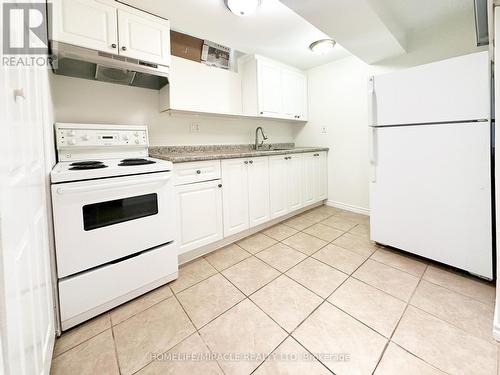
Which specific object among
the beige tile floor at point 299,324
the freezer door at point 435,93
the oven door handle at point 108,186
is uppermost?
the freezer door at point 435,93

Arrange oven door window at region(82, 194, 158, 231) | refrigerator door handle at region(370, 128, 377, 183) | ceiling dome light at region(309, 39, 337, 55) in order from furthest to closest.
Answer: ceiling dome light at region(309, 39, 337, 55), refrigerator door handle at region(370, 128, 377, 183), oven door window at region(82, 194, 158, 231)

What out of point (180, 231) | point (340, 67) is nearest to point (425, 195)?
point (180, 231)

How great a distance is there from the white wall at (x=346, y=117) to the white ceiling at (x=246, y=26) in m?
0.39

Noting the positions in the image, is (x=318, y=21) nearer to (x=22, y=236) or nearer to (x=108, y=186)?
(x=108, y=186)

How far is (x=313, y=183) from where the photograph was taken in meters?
3.13

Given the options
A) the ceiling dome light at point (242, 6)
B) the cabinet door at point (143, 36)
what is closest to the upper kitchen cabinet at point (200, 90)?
the cabinet door at point (143, 36)

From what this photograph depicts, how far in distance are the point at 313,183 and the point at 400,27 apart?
1.90 meters

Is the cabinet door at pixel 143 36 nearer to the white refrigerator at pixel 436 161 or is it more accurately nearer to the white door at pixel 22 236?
the white door at pixel 22 236

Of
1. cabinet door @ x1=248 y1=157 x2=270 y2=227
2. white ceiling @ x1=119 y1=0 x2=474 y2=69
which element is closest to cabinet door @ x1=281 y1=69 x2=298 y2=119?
white ceiling @ x1=119 y1=0 x2=474 y2=69

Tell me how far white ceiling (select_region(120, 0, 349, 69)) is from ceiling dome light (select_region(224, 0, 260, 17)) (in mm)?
82

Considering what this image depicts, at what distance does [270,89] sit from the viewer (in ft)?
9.23

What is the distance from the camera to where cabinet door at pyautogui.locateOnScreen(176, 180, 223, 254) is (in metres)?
1.81

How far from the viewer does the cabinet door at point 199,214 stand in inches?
71.3

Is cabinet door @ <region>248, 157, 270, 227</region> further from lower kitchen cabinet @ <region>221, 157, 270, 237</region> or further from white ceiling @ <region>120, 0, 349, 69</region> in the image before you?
white ceiling @ <region>120, 0, 349, 69</region>
